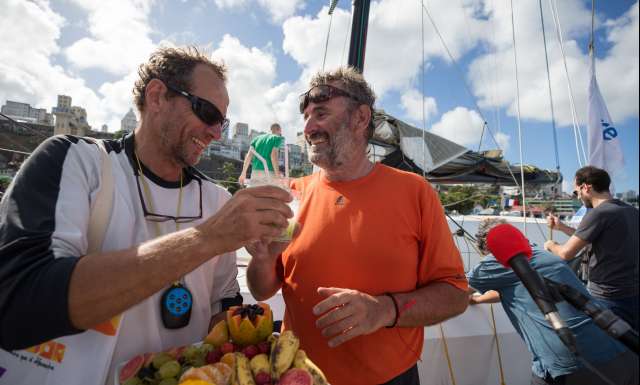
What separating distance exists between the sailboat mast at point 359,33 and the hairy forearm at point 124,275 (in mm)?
3421

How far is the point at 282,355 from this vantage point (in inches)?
38.4

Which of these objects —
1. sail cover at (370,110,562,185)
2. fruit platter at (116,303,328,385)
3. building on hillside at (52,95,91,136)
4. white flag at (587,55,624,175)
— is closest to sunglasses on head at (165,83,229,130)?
fruit platter at (116,303,328,385)

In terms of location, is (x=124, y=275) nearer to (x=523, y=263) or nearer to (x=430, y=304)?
(x=523, y=263)

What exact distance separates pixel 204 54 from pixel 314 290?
4.37ft

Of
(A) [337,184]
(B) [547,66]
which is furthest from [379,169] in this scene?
(B) [547,66]

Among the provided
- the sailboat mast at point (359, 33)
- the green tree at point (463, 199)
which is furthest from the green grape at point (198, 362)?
the green tree at point (463, 199)

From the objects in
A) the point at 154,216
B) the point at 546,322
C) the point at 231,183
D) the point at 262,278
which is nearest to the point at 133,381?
the point at 154,216

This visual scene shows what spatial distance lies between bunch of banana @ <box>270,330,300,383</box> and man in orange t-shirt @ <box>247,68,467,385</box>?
0.81ft

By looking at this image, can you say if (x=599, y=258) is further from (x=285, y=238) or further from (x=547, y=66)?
(x=547, y=66)

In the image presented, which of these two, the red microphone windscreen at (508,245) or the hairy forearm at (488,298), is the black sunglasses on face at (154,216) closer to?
the red microphone windscreen at (508,245)

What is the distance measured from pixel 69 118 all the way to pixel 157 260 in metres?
79.9

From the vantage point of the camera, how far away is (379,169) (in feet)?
6.07

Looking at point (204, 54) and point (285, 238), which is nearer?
point (285, 238)

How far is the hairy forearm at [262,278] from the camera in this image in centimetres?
163
